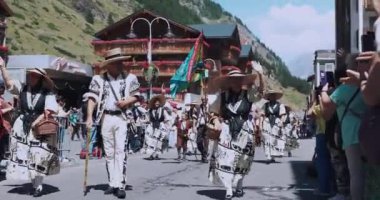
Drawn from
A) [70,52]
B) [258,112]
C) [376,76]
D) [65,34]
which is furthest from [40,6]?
[376,76]

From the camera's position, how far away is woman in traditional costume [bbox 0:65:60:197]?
9.49 m

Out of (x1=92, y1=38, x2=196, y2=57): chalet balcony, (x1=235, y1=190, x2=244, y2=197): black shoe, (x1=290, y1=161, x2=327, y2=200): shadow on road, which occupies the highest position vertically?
(x1=92, y1=38, x2=196, y2=57): chalet balcony

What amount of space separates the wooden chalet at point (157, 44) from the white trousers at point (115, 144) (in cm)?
4275

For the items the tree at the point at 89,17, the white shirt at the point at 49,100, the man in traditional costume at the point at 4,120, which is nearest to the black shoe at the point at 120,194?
the white shirt at the point at 49,100

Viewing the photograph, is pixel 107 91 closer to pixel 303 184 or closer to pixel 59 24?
pixel 303 184

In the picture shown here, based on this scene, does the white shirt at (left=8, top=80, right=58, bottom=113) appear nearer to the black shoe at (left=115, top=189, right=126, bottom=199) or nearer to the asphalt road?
the asphalt road

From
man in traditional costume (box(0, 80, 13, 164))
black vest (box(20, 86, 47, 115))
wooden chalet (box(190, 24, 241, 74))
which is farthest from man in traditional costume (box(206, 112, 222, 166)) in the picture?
wooden chalet (box(190, 24, 241, 74))

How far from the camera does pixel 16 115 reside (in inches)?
392

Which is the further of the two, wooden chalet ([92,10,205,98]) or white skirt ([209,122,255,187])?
wooden chalet ([92,10,205,98])

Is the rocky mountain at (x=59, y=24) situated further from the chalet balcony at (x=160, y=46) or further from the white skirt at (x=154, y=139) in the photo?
the white skirt at (x=154, y=139)

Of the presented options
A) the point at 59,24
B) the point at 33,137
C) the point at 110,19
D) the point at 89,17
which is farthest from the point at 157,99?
the point at 110,19

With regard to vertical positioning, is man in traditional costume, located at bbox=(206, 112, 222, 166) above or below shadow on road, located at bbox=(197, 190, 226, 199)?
above

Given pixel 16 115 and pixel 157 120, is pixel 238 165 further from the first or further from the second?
pixel 157 120

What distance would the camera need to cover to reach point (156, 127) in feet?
63.2
